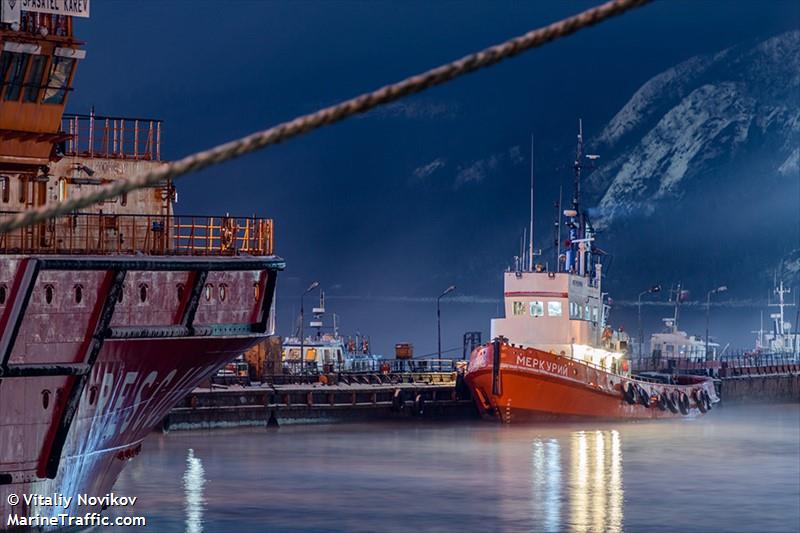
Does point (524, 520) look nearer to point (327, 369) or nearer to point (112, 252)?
Answer: point (112, 252)

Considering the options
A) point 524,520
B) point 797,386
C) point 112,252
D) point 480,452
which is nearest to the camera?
point 112,252

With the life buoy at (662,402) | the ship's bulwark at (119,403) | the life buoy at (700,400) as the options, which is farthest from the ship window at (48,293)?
the life buoy at (700,400)

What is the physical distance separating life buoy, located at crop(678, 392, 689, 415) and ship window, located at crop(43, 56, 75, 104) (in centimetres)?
5110

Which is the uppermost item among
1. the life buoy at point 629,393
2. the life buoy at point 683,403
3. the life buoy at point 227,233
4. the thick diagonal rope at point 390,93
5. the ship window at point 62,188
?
the ship window at point 62,188

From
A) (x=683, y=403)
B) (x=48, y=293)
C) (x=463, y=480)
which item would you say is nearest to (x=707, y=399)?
(x=683, y=403)

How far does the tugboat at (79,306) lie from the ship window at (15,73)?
0.02 meters

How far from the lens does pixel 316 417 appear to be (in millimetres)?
58875

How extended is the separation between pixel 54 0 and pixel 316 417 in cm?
3773

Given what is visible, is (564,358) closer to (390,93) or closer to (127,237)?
(127,237)

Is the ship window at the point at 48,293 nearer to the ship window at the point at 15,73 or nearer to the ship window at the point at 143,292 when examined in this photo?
the ship window at the point at 143,292

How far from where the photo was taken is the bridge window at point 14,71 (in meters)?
22.8

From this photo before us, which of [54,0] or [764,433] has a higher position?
[54,0]

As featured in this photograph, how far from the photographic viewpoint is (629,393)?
64812mm

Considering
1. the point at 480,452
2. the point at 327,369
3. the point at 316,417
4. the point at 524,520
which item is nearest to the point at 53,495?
the point at 524,520
